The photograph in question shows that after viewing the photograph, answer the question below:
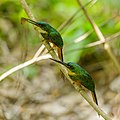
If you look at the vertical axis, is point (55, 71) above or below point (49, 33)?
above

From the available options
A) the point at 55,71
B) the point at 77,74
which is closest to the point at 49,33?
the point at 77,74

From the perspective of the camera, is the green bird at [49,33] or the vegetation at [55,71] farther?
the vegetation at [55,71]

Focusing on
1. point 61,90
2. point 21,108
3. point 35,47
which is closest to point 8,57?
point 35,47

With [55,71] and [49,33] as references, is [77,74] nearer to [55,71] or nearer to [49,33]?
[49,33]

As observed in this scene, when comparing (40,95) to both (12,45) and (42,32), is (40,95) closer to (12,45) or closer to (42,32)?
(12,45)

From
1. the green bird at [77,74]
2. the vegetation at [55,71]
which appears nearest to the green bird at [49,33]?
the green bird at [77,74]

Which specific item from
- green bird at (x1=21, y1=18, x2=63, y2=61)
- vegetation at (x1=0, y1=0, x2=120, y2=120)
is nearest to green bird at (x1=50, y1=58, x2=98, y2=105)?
green bird at (x1=21, y1=18, x2=63, y2=61)

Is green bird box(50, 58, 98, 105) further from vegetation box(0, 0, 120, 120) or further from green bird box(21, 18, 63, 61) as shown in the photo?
vegetation box(0, 0, 120, 120)

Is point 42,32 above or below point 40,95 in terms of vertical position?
below

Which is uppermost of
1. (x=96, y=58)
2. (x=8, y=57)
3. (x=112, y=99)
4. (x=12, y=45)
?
(x=12, y=45)

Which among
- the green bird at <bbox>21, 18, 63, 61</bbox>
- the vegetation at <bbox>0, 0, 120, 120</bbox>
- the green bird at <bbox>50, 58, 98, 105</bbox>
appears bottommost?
the green bird at <bbox>50, 58, 98, 105</bbox>

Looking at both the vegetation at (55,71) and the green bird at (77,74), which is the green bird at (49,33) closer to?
the green bird at (77,74)
